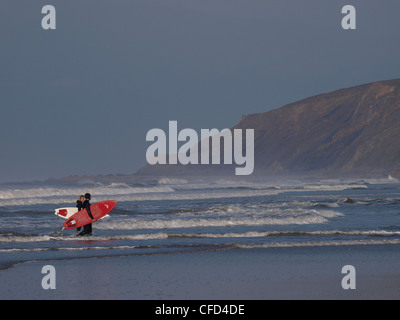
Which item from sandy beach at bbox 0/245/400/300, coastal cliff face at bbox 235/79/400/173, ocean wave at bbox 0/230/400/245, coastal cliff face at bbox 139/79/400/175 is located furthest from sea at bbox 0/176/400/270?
coastal cliff face at bbox 235/79/400/173

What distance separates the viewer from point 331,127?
15650 centimetres

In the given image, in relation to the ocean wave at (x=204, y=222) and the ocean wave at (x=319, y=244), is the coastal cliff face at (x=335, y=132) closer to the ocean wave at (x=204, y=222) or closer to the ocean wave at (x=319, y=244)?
the ocean wave at (x=204, y=222)

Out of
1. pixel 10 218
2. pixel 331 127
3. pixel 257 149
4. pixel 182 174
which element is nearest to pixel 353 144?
pixel 331 127

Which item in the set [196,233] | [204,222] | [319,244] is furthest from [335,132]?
[319,244]

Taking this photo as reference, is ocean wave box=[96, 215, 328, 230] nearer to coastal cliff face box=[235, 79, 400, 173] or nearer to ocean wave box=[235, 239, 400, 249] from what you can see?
ocean wave box=[235, 239, 400, 249]

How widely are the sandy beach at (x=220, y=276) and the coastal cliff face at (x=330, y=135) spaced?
10709 cm

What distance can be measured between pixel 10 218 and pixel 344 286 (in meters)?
19.4

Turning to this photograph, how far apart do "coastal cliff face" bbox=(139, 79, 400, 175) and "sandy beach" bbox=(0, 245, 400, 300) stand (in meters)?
107

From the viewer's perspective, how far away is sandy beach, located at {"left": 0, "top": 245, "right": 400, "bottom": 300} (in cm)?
1156

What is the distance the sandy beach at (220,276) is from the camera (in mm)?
11562

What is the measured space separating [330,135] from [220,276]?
144 m

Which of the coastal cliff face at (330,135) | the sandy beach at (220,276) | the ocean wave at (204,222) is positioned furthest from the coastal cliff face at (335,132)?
Answer: the sandy beach at (220,276)

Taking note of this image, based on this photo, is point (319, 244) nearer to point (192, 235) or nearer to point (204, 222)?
point (192, 235)
